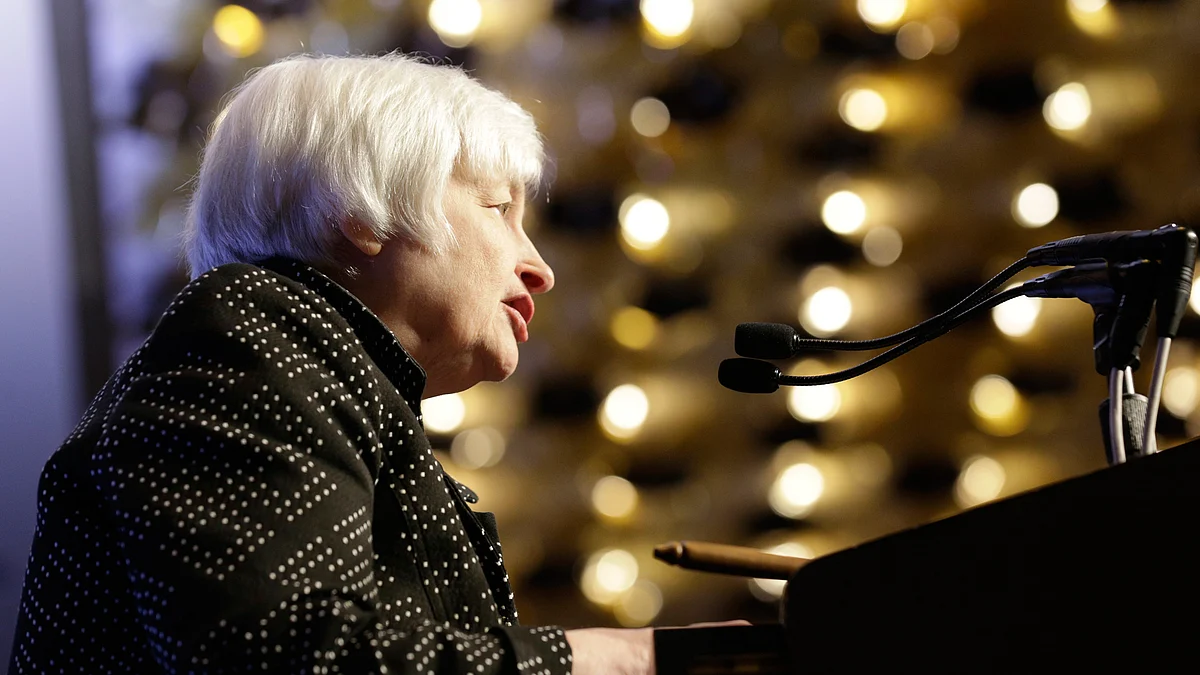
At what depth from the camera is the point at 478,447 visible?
2.01 metres

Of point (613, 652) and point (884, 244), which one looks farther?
point (884, 244)

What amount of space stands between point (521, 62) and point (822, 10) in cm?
64

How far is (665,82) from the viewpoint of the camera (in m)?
2.02

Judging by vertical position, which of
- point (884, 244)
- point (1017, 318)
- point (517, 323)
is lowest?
point (517, 323)

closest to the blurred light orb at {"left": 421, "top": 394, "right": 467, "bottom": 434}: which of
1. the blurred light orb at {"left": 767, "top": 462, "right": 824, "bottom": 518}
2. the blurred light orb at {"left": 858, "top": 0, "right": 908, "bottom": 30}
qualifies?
the blurred light orb at {"left": 767, "top": 462, "right": 824, "bottom": 518}

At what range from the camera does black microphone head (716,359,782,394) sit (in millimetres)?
927

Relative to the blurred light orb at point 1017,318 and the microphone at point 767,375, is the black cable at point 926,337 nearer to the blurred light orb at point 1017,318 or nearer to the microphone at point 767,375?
the microphone at point 767,375

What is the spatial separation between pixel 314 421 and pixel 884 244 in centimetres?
154

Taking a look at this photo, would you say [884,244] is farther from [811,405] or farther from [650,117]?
[650,117]

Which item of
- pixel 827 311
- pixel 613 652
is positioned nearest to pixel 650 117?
pixel 827 311

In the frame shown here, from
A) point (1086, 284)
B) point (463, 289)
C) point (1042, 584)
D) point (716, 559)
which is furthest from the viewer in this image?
point (463, 289)

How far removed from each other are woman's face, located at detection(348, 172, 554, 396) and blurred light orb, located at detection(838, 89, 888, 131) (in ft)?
3.62

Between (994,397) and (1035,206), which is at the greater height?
(1035,206)

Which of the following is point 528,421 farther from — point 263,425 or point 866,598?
point 866,598
